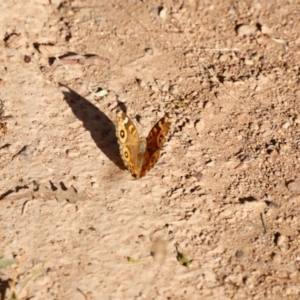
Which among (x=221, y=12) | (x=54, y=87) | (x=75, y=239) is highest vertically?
(x=221, y=12)

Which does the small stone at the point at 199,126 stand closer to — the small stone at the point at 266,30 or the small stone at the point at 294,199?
the small stone at the point at 294,199

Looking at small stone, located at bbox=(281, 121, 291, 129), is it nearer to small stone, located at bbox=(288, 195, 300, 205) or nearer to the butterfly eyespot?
small stone, located at bbox=(288, 195, 300, 205)

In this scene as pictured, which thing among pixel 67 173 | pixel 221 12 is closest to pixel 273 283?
pixel 67 173

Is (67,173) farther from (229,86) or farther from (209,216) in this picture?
(229,86)

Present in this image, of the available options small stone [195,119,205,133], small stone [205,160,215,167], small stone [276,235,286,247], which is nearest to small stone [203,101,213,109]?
small stone [195,119,205,133]

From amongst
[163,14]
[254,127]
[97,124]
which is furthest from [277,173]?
[163,14]

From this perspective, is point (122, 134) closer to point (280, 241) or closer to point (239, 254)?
point (239, 254)
